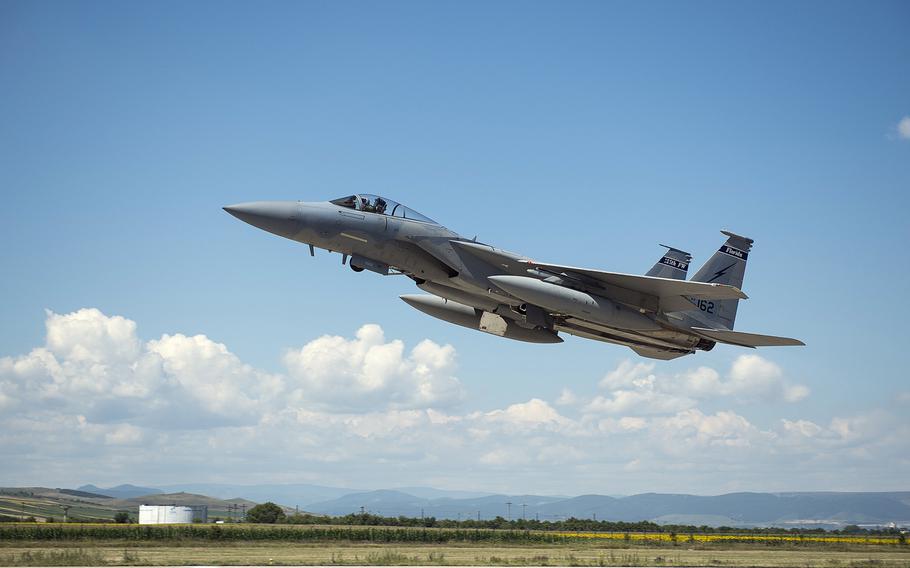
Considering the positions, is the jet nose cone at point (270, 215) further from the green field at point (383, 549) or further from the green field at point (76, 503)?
the green field at point (76, 503)

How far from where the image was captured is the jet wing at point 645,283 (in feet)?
80.6

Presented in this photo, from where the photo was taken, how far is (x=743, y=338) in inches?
1099

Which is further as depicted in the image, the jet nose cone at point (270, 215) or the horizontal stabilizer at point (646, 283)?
the horizontal stabilizer at point (646, 283)

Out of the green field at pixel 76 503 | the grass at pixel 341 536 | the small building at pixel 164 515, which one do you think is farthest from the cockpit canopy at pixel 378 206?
the green field at pixel 76 503

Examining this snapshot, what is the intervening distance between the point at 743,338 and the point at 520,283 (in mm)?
9343

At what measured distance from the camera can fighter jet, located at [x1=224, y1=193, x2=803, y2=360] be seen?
23.5 m

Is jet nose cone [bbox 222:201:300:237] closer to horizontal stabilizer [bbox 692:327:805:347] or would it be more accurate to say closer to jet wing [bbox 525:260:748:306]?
jet wing [bbox 525:260:748:306]

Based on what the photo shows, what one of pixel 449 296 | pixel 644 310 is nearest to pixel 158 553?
pixel 449 296

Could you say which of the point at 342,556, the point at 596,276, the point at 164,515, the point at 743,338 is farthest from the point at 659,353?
the point at 164,515

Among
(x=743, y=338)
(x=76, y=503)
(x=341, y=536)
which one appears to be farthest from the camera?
(x=76, y=503)

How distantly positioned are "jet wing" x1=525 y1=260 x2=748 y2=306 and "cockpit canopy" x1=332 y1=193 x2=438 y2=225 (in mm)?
3953

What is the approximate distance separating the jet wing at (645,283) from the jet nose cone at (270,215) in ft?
24.3

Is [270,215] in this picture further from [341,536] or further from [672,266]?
[341,536]

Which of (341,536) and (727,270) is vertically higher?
(727,270)
